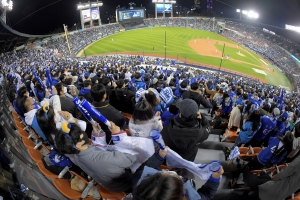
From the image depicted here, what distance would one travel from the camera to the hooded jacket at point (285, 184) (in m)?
2.64

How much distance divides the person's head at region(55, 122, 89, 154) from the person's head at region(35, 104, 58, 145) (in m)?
1.04

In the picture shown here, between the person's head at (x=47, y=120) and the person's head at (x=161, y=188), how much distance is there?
2.53 m

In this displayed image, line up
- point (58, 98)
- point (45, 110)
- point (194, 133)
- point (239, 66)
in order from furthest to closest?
point (239, 66), point (58, 98), point (45, 110), point (194, 133)

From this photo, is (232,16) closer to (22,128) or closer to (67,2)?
(67,2)

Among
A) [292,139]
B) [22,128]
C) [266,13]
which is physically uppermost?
[266,13]

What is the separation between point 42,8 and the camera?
5881 centimetres

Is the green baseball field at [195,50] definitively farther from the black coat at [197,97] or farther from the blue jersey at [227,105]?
the black coat at [197,97]

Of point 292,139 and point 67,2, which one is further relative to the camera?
point 67,2

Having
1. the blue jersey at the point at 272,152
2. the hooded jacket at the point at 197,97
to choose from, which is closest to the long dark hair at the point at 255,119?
the blue jersey at the point at 272,152

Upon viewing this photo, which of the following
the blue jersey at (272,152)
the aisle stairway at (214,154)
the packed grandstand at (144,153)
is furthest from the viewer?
the aisle stairway at (214,154)

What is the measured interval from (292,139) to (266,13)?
203 ft

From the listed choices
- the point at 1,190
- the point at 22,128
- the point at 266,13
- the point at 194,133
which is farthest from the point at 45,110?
the point at 266,13

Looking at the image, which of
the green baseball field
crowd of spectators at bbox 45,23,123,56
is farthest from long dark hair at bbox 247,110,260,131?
crowd of spectators at bbox 45,23,123,56

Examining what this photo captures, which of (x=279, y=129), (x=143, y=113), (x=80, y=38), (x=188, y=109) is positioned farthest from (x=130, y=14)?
(x=188, y=109)
